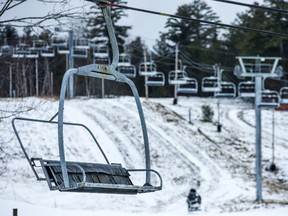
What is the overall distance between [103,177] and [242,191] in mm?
20171

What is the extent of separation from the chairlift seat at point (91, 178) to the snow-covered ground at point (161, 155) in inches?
270

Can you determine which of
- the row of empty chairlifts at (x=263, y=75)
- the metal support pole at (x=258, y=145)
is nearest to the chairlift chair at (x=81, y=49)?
the row of empty chairlifts at (x=263, y=75)

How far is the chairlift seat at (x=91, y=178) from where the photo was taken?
7285 mm

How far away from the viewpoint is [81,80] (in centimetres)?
6738

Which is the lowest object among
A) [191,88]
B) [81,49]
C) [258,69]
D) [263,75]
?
[191,88]

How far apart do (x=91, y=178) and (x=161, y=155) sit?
25.4 m

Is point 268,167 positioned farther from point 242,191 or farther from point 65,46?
point 65,46

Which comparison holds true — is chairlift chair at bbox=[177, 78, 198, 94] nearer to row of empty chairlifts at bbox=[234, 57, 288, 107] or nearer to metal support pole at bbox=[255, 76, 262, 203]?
row of empty chairlifts at bbox=[234, 57, 288, 107]

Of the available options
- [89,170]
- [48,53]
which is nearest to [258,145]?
[48,53]

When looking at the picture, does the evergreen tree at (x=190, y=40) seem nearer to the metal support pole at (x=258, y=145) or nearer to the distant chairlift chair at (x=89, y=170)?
the metal support pole at (x=258, y=145)

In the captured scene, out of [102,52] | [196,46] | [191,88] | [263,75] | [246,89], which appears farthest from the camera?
[196,46]

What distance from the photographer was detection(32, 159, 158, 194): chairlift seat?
7285 mm

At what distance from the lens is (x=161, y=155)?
1320 inches

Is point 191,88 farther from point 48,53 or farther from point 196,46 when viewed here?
point 196,46
